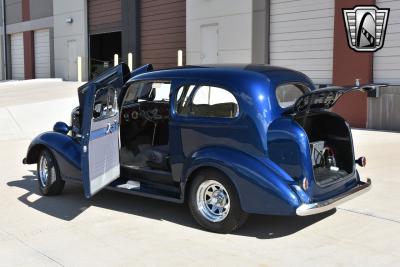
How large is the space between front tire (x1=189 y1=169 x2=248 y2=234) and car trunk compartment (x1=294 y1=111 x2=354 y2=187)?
3.48 ft

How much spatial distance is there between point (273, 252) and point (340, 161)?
5.38ft

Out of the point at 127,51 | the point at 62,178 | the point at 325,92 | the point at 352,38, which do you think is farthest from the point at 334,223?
the point at 127,51

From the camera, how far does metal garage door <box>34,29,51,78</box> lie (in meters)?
30.2

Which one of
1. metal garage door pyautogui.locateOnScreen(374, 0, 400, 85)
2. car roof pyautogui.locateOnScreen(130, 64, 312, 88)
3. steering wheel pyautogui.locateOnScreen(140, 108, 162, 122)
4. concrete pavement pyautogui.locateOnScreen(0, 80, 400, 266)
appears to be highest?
metal garage door pyautogui.locateOnScreen(374, 0, 400, 85)

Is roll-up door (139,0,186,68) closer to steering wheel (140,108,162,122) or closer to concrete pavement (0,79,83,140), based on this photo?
concrete pavement (0,79,83,140)

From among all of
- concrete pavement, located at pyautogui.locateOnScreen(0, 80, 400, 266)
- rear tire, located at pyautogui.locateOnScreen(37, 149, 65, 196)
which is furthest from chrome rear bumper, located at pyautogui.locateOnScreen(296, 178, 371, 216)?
rear tire, located at pyautogui.locateOnScreen(37, 149, 65, 196)

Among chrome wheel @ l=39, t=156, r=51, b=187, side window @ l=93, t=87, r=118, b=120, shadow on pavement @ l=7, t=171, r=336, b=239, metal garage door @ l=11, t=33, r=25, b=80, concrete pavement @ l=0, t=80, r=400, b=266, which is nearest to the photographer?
concrete pavement @ l=0, t=80, r=400, b=266

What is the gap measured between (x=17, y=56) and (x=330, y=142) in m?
31.1

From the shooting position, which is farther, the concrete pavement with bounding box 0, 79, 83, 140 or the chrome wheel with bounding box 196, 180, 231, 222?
the concrete pavement with bounding box 0, 79, 83, 140

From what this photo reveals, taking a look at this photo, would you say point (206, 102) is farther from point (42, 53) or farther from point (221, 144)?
point (42, 53)

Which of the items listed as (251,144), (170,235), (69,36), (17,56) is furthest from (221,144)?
(17,56)

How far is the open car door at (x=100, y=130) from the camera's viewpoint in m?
5.50

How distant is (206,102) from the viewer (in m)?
5.66

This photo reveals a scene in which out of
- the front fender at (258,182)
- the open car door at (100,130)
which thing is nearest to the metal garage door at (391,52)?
the open car door at (100,130)
